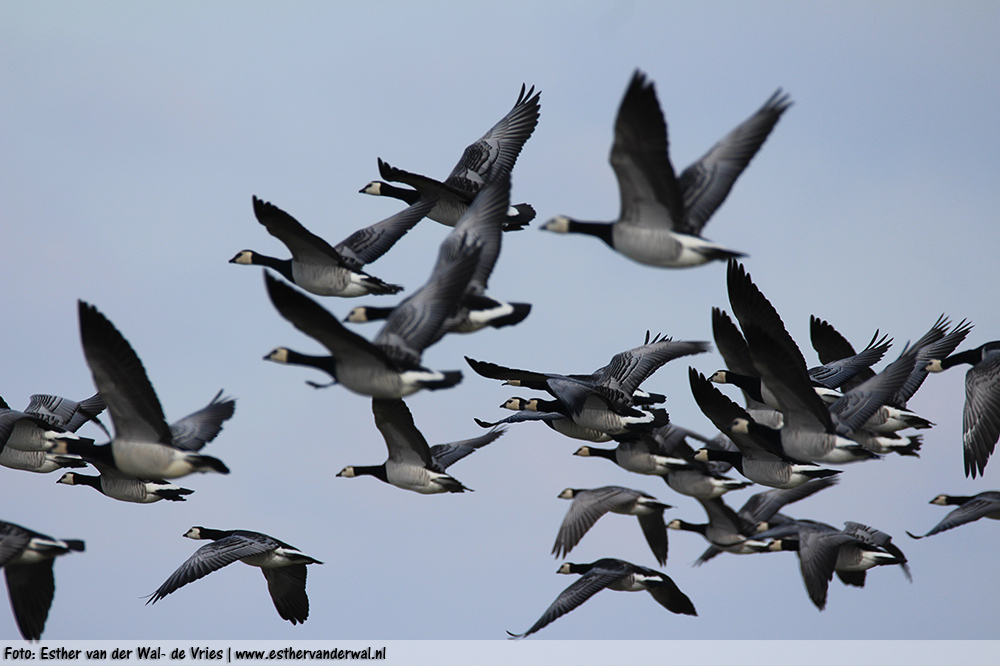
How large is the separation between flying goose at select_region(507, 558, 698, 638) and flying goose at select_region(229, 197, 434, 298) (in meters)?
5.22

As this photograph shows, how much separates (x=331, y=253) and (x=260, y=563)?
4.80 meters

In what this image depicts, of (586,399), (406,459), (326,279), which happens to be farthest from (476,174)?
(406,459)

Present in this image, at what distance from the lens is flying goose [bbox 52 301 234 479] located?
1461 cm

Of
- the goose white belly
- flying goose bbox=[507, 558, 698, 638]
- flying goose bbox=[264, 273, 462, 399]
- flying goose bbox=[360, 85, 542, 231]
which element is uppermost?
flying goose bbox=[360, 85, 542, 231]

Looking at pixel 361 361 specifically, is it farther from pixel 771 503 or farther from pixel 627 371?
pixel 771 503

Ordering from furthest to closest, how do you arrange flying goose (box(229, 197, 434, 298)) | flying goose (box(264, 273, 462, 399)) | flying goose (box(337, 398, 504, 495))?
flying goose (box(337, 398, 504, 495)), flying goose (box(229, 197, 434, 298)), flying goose (box(264, 273, 462, 399))

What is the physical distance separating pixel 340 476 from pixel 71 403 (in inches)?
214

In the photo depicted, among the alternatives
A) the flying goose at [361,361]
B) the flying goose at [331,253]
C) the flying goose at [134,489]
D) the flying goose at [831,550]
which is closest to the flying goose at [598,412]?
the flying goose at [831,550]

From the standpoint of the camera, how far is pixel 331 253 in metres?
18.6

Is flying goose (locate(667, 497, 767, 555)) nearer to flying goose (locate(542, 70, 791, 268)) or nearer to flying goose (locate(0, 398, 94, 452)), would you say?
flying goose (locate(542, 70, 791, 268))

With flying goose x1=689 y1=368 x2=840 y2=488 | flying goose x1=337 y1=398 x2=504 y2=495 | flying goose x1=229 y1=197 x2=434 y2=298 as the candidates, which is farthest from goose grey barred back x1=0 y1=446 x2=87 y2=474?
flying goose x1=689 y1=368 x2=840 y2=488

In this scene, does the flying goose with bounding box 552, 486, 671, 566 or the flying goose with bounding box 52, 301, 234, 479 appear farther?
the flying goose with bounding box 552, 486, 671, 566

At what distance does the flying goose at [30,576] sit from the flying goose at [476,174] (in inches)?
289

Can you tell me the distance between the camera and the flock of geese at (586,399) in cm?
1482
